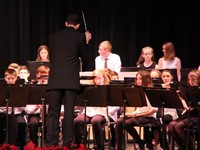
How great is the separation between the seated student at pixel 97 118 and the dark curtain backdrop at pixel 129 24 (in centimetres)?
466

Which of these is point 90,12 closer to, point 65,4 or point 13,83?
point 65,4

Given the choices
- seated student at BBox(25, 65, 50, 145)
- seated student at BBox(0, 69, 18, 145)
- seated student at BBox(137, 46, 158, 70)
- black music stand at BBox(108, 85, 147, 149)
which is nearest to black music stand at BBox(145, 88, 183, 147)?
black music stand at BBox(108, 85, 147, 149)

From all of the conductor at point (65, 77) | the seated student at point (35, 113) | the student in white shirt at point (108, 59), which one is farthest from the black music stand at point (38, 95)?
the student in white shirt at point (108, 59)

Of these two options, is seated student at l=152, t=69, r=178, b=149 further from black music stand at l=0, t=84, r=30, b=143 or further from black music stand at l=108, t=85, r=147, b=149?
black music stand at l=0, t=84, r=30, b=143

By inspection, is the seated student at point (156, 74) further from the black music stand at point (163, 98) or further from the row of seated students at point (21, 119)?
the row of seated students at point (21, 119)

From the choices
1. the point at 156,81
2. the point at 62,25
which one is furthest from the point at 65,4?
the point at 156,81

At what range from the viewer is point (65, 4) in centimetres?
1475

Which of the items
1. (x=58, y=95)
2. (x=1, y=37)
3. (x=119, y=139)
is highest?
(x=1, y=37)

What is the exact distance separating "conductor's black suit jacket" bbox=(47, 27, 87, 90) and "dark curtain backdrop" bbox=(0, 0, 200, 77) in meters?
5.65

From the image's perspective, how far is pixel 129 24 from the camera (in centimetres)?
1473

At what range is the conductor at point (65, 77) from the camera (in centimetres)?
866

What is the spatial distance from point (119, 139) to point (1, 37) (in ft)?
17.9

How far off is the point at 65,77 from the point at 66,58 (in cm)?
27

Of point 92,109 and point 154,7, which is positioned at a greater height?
point 154,7
